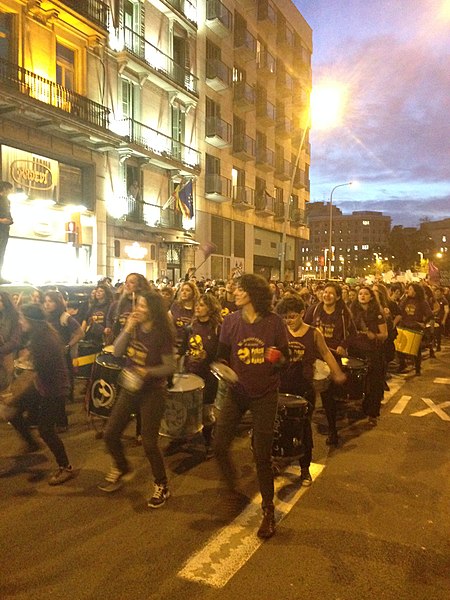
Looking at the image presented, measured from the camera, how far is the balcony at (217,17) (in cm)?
2764

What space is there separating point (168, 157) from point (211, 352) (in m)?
19.2

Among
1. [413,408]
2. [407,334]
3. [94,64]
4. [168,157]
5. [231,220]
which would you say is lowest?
[413,408]

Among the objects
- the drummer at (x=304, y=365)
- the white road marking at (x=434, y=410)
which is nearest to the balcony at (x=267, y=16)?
the white road marking at (x=434, y=410)

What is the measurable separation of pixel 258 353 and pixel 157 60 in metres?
22.7

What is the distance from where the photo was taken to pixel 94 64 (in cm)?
1931

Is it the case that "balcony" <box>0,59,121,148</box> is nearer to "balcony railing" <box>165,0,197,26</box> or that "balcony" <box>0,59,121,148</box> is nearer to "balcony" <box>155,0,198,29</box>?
"balcony" <box>155,0,198,29</box>

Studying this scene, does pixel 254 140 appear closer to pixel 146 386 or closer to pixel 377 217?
pixel 146 386

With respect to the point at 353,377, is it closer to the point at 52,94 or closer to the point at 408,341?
the point at 408,341

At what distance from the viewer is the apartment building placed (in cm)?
1648

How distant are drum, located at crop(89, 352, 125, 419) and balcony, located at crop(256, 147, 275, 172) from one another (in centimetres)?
3028

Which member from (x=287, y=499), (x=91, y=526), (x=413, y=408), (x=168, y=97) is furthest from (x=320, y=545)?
(x=168, y=97)

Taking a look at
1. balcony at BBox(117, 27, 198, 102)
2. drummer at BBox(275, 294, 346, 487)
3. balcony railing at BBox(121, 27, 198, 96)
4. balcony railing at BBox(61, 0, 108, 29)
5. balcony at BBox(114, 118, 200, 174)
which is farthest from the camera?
balcony railing at BBox(121, 27, 198, 96)

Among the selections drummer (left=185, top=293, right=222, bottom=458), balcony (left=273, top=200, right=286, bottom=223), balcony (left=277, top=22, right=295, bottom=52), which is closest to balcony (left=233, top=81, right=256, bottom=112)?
balcony (left=273, top=200, right=286, bottom=223)

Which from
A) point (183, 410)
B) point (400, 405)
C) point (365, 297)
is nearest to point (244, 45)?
point (365, 297)
